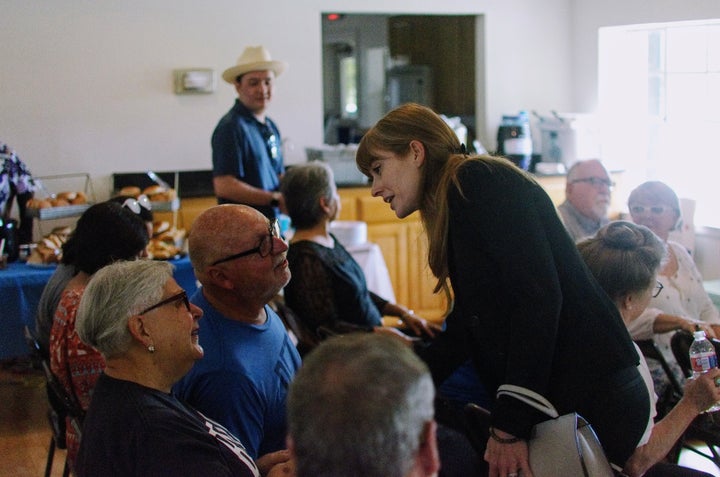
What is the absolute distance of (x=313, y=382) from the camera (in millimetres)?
1076

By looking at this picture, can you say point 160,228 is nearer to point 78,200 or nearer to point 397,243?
point 78,200

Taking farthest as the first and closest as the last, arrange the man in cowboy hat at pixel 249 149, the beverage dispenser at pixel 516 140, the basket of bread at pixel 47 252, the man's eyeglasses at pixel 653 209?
1. the beverage dispenser at pixel 516 140
2. the man in cowboy hat at pixel 249 149
3. the basket of bread at pixel 47 252
4. the man's eyeglasses at pixel 653 209

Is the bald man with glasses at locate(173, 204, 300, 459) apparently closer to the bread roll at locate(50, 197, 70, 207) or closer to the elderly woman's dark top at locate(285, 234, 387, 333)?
the elderly woman's dark top at locate(285, 234, 387, 333)

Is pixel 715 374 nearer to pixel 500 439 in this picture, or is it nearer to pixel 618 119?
pixel 500 439

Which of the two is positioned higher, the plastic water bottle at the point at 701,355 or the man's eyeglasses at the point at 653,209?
the man's eyeglasses at the point at 653,209

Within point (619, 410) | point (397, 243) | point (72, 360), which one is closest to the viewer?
point (619, 410)

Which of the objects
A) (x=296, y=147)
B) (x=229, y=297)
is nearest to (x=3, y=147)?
(x=296, y=147)

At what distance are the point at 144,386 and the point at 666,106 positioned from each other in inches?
201

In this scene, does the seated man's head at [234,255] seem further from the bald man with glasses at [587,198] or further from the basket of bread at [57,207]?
the basket of bread at [57,207]

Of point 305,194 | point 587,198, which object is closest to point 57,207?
point 305,194

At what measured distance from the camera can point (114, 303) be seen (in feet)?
5.88

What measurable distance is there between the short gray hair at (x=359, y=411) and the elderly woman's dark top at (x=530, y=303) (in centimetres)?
79

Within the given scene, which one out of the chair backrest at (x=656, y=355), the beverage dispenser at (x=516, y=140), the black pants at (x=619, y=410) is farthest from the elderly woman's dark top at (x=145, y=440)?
the beverage dispenser at (x=516, y=140)

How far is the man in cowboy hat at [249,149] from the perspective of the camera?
168 inches
